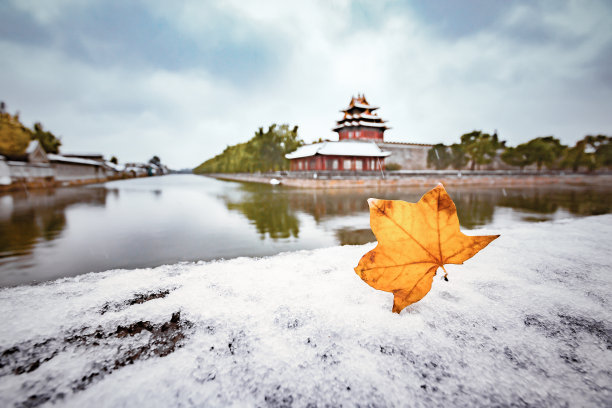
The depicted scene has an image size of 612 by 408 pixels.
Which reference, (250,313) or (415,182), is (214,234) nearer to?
(250,313)

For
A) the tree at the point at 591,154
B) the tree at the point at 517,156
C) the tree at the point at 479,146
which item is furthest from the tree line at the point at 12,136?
the tree at the point at 591,154

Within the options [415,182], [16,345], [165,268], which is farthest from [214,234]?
[415,182]

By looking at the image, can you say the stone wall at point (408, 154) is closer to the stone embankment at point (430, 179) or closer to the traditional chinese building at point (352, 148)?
the traditional chinese building at point (352, 148)

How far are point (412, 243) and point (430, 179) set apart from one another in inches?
1055

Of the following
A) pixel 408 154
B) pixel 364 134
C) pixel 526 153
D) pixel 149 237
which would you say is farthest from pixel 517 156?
pixel 149 237

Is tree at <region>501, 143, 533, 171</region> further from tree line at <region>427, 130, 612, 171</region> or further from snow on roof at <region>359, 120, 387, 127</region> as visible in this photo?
snow on roof at <region>359, 120, 387, 127</region>

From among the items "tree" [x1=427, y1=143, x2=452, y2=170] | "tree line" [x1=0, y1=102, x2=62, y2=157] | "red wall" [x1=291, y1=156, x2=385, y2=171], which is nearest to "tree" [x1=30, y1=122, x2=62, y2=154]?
"tree line" [x1=0, y1=102, x2=62, y2=157]

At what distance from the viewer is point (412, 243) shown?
1.78m

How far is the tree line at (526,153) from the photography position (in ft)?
112

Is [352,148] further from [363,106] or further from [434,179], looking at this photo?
[434,179]

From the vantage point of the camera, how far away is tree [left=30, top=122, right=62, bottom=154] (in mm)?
27484

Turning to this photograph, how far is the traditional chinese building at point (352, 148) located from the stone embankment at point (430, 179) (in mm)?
2612

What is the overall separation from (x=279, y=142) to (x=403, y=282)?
1368 inches

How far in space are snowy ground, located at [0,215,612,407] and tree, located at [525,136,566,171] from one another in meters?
42.7
